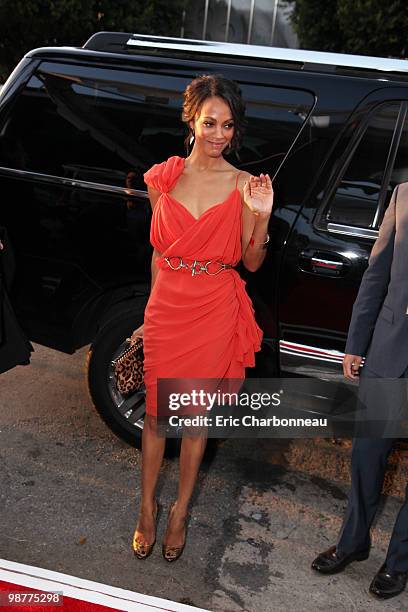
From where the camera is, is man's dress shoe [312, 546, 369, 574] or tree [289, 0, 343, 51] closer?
man's dress shoe [312, 546, 369, 574]

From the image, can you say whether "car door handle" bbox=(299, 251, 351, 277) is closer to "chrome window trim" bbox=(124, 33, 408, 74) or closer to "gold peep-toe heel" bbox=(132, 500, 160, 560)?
"chrome window trim" bbox=(124, 33, 408, 74)

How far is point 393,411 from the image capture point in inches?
103

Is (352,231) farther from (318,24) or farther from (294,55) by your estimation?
(318,24)

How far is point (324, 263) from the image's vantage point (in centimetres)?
311

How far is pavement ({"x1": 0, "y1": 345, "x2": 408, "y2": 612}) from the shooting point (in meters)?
2.70

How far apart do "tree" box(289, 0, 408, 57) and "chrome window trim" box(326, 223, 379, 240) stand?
13534mm

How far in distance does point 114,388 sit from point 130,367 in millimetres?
559

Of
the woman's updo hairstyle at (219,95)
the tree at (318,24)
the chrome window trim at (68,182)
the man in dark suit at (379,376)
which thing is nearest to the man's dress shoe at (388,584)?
the man in dark suit at (379,376)

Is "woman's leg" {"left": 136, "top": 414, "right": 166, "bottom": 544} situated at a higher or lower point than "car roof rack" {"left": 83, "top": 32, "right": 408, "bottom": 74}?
lower

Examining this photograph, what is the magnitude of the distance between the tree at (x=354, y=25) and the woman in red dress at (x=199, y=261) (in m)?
14.0

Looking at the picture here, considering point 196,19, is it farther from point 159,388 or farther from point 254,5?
point 159,388

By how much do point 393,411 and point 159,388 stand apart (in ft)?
2.93

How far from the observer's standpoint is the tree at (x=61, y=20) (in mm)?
17938

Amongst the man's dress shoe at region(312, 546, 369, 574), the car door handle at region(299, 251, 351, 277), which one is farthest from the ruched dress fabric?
the man's dress shoe at region(312, 546, 369, 574)
